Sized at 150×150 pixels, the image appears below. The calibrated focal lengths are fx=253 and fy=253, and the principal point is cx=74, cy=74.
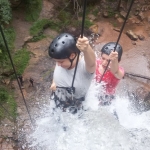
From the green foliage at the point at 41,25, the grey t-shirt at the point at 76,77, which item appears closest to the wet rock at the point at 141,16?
the green foliage at the point at 41,25

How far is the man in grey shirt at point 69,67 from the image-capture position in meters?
1.80

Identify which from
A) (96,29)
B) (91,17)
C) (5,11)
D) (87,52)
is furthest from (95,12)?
(87,52)

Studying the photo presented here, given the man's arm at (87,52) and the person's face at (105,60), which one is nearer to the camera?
the man's arm at (87,52)

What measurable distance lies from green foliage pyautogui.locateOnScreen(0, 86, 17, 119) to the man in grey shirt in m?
0.94

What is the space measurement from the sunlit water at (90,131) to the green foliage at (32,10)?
1932 mm

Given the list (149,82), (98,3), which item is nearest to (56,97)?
(149,82)

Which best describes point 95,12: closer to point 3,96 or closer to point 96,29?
point 96,29

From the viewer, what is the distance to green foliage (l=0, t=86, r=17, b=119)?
3.14 m

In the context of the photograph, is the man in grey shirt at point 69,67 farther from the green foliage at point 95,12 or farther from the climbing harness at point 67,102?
the green foliage at point 95,12

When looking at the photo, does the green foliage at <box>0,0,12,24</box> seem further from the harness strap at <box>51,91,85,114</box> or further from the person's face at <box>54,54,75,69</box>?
the person's face at <box>54,54,75,69</box>

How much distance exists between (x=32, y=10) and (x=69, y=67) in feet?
8.98

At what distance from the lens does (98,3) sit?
4875 millimetres

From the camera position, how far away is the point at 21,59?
12.7 ft

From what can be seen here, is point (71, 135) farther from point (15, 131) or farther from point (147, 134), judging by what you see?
point (147, 134)
